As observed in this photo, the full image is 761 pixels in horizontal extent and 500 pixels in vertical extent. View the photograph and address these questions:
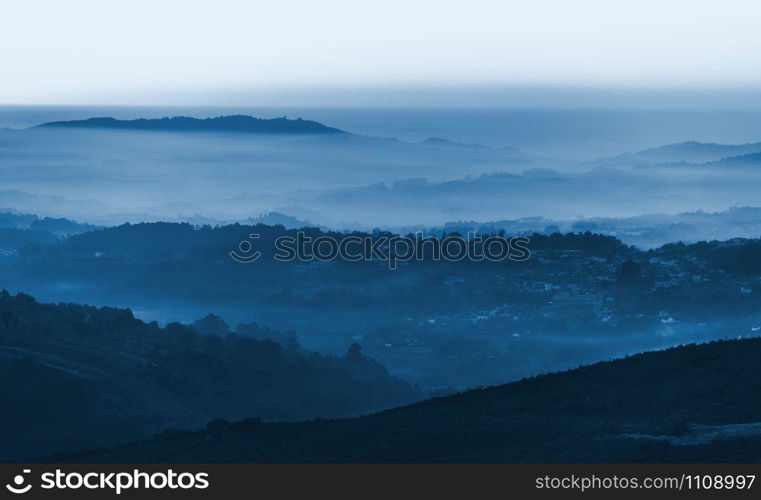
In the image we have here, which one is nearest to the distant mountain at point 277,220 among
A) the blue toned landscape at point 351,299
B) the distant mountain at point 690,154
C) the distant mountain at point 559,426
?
the blue toned landscape at point 351,299

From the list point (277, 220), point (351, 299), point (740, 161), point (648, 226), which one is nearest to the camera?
point (351, 299)

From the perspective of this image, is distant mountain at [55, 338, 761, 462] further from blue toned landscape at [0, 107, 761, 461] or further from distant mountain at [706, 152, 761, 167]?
distant mountain at [706, 152, 761, 167]

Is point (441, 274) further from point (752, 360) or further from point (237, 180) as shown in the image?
point (237, 180)

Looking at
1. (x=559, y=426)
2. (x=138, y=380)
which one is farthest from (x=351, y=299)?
(x=559, y=426)

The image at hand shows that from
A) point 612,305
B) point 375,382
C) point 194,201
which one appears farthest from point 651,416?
point 194,201

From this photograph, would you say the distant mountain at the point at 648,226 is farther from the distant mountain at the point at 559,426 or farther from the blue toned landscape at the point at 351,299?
the distant mountain at the point at 559,426

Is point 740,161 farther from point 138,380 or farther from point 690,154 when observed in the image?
point 138,380

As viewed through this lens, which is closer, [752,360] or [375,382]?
[752,360]
